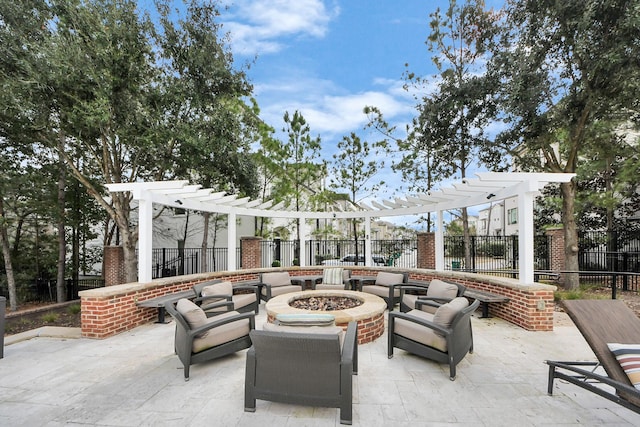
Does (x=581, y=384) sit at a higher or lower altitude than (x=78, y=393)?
higher

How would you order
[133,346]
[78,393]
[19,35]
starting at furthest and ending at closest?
1. [19,35]
2. [133,346]
3. [78,393]

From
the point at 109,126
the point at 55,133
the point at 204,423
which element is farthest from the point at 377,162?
the point at 204,423

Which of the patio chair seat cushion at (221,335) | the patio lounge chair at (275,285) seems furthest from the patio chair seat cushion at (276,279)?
the patio chair seat cushion at (221,335)

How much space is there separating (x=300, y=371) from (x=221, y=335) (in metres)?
1.50

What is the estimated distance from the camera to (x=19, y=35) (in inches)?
264

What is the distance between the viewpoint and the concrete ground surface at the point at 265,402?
101 inches

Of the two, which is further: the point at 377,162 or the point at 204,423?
the point at 377,162

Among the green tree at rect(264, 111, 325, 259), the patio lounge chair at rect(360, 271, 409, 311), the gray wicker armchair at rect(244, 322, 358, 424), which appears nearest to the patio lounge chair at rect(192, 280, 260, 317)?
the gray wicker armchair at rect(244, 322, 358, 424)

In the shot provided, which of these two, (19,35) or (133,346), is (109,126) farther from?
(133,346)

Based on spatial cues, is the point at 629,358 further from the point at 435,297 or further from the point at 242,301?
the point at 242,301

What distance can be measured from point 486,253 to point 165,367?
1286cm

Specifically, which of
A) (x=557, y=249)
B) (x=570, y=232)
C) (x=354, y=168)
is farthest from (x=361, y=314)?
(x=354, y=168)

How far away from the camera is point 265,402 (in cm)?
284

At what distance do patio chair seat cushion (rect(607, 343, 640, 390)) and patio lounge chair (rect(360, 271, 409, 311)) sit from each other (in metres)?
3.73
